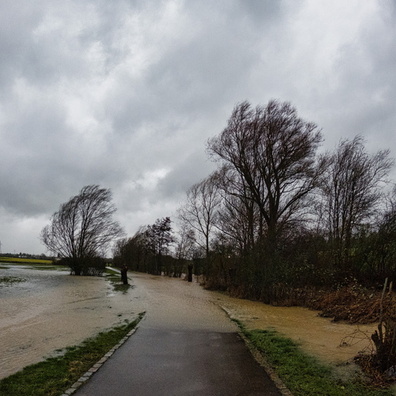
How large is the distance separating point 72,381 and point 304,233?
68.9ft

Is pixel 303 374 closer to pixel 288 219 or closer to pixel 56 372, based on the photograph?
pixel 56 372

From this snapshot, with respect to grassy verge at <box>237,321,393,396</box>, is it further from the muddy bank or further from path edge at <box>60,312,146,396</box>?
the muddy bank

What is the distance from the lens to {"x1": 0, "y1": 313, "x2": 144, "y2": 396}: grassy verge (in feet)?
17.0

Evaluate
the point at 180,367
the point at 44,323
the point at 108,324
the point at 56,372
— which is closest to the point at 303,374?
the point at 180,367

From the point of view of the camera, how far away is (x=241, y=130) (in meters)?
25.7

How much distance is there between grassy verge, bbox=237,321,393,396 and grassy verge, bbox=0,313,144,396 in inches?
133

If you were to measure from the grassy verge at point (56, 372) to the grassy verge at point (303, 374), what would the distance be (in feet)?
11.1

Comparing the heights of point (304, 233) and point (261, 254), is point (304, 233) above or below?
above

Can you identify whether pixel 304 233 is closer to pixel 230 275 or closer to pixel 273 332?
pixel 230 275

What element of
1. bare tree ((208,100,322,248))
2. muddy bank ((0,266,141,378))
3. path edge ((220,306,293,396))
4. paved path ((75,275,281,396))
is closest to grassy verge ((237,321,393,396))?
path edge ((220,306,293,396))

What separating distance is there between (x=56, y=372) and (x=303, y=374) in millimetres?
4119

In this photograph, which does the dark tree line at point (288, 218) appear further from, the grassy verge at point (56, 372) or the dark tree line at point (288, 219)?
the grassy verge at point (56, 372)

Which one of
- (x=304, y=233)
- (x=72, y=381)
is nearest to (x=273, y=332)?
(x=72, y=381)

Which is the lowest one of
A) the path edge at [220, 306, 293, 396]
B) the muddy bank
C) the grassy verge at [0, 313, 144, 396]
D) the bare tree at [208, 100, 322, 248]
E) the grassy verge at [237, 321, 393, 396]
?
the muddy bank
